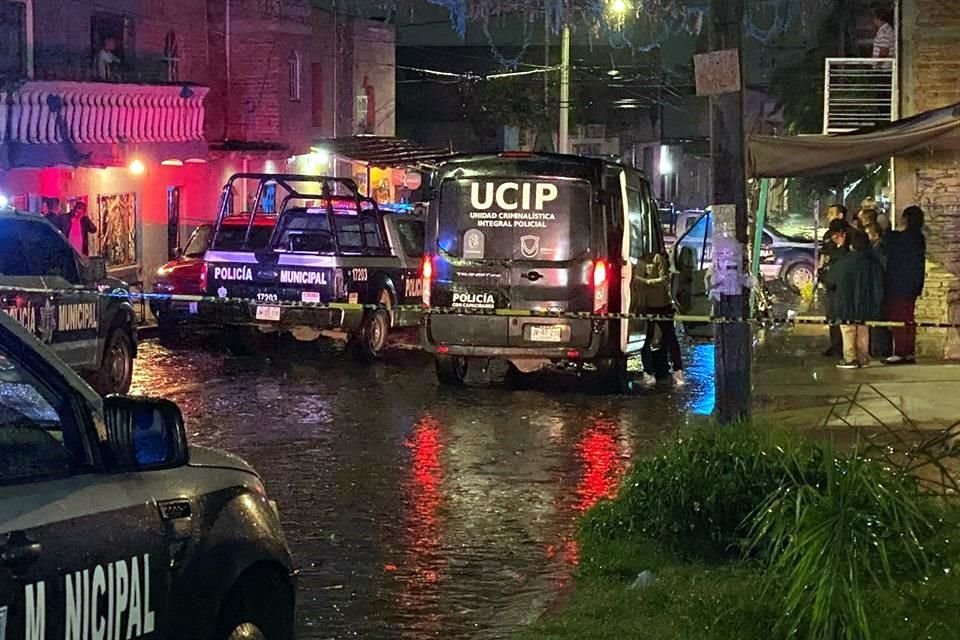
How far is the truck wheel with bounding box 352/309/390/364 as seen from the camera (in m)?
18.9

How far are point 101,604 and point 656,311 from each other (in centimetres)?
1329

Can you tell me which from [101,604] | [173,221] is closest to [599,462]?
[101,604]

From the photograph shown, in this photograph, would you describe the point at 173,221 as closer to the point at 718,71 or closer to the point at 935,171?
the point at 935,171

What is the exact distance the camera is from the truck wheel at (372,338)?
18.9 meters

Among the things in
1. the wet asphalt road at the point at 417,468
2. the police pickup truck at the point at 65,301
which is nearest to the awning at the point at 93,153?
the wet asphalt road at the point at 417,468

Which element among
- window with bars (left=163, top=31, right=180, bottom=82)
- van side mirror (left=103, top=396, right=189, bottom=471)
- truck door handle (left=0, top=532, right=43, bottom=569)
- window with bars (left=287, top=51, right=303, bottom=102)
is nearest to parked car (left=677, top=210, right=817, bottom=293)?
window with bars (left=287, top=51, right=303, bottom=102)

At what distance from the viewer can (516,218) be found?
1527 cm

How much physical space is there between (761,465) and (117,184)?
71.5ft

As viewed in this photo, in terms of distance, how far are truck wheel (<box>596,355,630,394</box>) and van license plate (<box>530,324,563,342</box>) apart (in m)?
0.69

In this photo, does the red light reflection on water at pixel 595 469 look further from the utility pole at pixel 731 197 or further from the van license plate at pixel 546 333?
the van license plate at pixel 546 333

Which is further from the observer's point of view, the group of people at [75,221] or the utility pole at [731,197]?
the group of people at [75,221]

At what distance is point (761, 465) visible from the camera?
766cm

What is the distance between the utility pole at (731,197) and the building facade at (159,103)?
13931mm

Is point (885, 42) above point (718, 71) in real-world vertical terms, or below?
above
